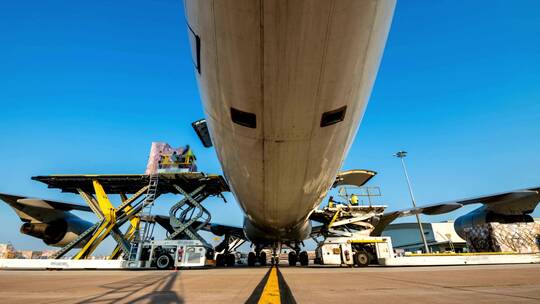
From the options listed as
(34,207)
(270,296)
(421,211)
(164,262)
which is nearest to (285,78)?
(270,296)

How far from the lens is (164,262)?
12781mm

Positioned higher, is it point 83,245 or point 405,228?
point 405,228

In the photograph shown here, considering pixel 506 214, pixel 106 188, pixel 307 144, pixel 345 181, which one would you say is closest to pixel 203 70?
pixel 307 144

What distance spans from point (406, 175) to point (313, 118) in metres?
33.6

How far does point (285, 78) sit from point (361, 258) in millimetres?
11656

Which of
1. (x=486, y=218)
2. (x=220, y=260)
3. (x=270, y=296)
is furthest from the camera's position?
(x=220, y=260)

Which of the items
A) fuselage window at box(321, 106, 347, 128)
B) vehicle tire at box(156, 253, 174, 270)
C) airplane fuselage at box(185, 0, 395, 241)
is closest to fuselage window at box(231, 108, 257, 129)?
airplane fuselage at box(185, 0, 395, 241)

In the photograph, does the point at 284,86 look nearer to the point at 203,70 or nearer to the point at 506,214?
the point at 203,70

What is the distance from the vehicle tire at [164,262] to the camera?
41.7ft

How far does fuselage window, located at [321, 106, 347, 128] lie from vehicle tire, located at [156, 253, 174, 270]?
1303cm

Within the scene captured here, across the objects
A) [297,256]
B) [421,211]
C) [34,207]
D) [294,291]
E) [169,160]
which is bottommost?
[294,291]

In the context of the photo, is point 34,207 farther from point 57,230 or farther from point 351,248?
point 351,248

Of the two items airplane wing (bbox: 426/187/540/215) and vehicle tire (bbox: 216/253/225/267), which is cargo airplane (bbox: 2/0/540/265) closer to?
airplane wing (bbox: 426/187/540/215)

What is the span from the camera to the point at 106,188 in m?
19.0
